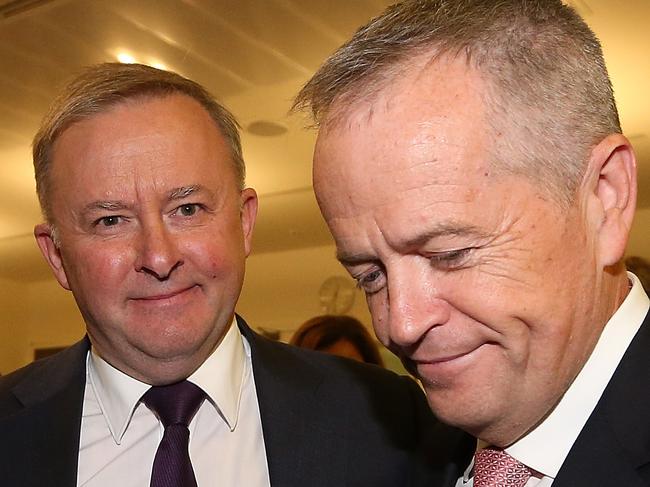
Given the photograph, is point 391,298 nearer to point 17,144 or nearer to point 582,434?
point 582,434

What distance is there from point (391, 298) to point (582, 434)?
34 centimetres

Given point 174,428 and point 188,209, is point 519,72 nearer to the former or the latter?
point 188,209

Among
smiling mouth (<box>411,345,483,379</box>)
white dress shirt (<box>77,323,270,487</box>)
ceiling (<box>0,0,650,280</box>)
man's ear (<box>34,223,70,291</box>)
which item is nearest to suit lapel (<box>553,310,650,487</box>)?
smiling mouth (<box>411,345,483,379</box>)

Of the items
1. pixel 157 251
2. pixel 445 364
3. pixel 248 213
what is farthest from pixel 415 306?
pixel 248 213

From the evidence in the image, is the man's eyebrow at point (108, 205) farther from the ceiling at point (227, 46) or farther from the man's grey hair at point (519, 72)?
the ceiling at point (227, 46)

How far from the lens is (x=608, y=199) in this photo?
1.10 meters

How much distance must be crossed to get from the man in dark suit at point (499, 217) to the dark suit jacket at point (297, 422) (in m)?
0.52

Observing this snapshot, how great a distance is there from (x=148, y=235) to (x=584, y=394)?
102cm

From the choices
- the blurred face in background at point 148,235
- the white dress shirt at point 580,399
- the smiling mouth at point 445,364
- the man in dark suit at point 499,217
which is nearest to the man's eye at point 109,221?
the blurred face in background at point 148,235

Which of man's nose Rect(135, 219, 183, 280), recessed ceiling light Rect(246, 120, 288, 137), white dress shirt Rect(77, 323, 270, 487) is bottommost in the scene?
white dress shirt Rect(77, 323, 270, 487)

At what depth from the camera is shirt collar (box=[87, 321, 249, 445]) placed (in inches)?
73.7

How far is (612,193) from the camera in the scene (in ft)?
3.61

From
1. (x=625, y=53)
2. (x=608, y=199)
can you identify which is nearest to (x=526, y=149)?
(x=608, y=199)

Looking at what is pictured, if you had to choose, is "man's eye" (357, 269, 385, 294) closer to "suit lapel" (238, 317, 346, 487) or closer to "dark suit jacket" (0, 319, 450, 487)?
"dark suit jacket" (0, 319, 450, 487)
